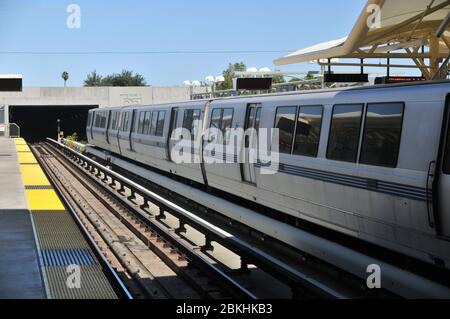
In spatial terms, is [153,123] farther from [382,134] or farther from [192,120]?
[382,134]

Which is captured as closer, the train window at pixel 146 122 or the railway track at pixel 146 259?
the railway track at pixel 146 259

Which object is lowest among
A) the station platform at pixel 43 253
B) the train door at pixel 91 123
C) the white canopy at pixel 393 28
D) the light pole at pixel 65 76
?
the station platform at pixel 43 253

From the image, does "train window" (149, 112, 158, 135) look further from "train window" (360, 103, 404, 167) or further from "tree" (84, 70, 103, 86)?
"tree" (84, 70, 103, 86)

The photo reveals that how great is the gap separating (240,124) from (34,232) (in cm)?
475

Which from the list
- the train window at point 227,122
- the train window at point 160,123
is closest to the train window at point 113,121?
the train window at point 160,123

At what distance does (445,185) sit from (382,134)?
4.89ft

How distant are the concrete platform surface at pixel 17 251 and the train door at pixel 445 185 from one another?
470 cm

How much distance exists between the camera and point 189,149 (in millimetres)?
16938

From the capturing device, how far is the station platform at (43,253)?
804 centimetres

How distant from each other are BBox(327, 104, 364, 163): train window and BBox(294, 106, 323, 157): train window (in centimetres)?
44

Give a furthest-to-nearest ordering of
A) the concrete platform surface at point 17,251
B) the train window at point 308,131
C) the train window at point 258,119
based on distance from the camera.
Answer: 1. the train window at point 258,119
2. the train window at point 308,131
3. the concrete platform surface at point 17,251

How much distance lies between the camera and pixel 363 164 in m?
8.54

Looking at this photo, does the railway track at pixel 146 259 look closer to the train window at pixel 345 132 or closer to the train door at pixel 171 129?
the train door at pixel 171 129
